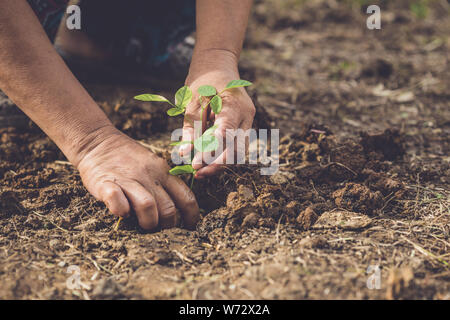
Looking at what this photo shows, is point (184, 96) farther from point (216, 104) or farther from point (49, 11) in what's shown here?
point (49, 11)

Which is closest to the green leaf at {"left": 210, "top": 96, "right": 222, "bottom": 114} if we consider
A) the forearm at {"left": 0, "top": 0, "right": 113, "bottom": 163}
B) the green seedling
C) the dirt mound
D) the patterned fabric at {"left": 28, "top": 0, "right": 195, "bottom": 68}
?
A: the green seedling

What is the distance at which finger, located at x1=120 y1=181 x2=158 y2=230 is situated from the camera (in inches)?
56.5

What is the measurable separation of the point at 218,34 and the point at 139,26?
102cm

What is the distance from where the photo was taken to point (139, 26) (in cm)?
262

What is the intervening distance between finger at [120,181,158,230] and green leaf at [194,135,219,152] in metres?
0.25

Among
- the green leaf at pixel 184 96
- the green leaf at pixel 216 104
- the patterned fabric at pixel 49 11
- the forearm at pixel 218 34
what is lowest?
the green leaf at pixel 216 104

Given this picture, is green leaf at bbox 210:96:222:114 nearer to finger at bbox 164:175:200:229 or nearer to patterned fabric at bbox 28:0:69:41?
finger at bbox 164:175:200:229

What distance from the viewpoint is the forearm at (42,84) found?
1458mm

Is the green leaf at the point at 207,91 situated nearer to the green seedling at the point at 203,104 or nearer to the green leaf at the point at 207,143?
the green seedling at the point at 203,104

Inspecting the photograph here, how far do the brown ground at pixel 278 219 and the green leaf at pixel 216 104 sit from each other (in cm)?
33

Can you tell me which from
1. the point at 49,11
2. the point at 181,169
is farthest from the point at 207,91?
the point at 49,11

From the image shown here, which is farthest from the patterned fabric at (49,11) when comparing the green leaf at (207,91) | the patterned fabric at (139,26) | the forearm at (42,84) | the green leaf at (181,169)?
the green leaf at (181,169)
